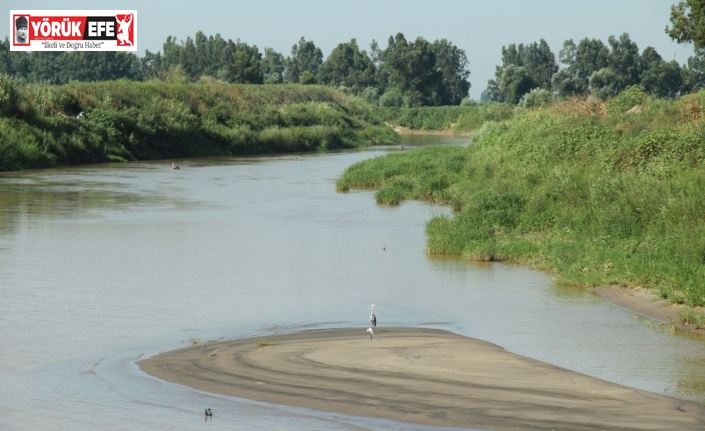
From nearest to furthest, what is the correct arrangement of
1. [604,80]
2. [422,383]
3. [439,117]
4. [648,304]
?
[422,383] < [648,304] < [604,80] < [439,117]

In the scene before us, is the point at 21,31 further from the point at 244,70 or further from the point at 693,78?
the point at 693,78

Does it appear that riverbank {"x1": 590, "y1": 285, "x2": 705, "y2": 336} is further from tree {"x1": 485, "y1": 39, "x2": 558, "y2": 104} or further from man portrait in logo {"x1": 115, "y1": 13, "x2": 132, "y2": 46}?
tree {"x1": 485, "y1": 39, "x2": 558, "y2": 104}

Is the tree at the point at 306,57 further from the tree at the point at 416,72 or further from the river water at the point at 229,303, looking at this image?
the river water at the point at 229,303

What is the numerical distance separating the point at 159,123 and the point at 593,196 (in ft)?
124

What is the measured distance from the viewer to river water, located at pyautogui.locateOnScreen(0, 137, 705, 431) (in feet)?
38.2

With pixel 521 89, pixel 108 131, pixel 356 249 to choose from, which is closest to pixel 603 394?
pixel 356 249

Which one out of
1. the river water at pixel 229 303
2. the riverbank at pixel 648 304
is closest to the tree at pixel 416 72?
the river water at pixel 229 303

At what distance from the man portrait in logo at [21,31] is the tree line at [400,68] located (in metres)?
36.3

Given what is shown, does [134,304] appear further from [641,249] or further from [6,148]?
[6,148]

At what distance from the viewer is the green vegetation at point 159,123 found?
46844mm

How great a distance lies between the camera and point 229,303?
17203 millimetres

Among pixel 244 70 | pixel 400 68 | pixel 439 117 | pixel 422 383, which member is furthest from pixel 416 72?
pixel 422 383

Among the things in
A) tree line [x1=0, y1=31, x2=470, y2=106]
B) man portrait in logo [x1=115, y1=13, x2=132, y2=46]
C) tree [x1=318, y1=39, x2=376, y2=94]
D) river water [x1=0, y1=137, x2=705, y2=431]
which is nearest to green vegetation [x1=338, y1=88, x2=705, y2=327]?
river water [x1=0, y1=137, x2=705, y2=431]

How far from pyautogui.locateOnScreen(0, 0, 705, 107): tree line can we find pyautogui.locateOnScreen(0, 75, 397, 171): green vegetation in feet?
70.5
